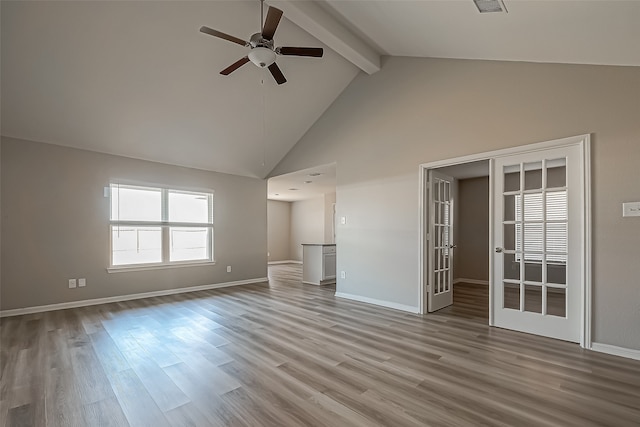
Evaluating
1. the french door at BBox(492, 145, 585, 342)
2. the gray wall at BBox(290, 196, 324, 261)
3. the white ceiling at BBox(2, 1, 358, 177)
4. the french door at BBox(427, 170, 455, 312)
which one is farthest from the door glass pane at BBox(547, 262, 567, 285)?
the gray wall at BBox(290, 196, 324, 261)

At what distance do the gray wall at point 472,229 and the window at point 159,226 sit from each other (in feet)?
19.0

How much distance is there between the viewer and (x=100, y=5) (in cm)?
303

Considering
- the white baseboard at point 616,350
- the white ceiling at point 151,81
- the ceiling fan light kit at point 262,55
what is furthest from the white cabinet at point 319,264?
the white baseboard at point 616,350

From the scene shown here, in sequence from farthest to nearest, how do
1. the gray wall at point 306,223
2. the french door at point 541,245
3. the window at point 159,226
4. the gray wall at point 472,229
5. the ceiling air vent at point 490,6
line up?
the gray wall at point 306,223 < the gray wall at point 472,229 < the window at point 159,226 < the french door at point 541,245 < the ceiling air vent at point 490,6

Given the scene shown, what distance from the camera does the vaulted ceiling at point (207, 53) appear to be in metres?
2.68

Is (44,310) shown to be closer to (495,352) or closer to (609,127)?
(495,352)

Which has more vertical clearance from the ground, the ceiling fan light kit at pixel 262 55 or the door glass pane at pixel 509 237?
the ceiling fan light kit at pixel 262 55

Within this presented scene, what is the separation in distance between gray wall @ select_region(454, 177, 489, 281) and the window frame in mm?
5729

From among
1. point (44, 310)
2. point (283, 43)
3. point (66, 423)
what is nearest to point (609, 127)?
point (283, 43)

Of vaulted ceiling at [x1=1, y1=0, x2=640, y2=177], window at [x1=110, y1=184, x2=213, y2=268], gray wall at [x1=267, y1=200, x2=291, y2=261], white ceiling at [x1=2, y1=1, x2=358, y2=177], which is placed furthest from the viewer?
gray wall at [x1=267, y1=200, x2=291, y2=261]

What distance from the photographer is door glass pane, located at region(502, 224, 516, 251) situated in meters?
3.60

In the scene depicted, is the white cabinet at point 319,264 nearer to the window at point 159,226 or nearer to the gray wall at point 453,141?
the gray wall at point 453,141

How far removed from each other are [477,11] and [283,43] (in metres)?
2.52

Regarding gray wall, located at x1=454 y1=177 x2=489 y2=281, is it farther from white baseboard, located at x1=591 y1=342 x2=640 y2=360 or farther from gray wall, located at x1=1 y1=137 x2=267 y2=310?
gray wall, located at x1=1 y1=137 x2=267 y2=310
